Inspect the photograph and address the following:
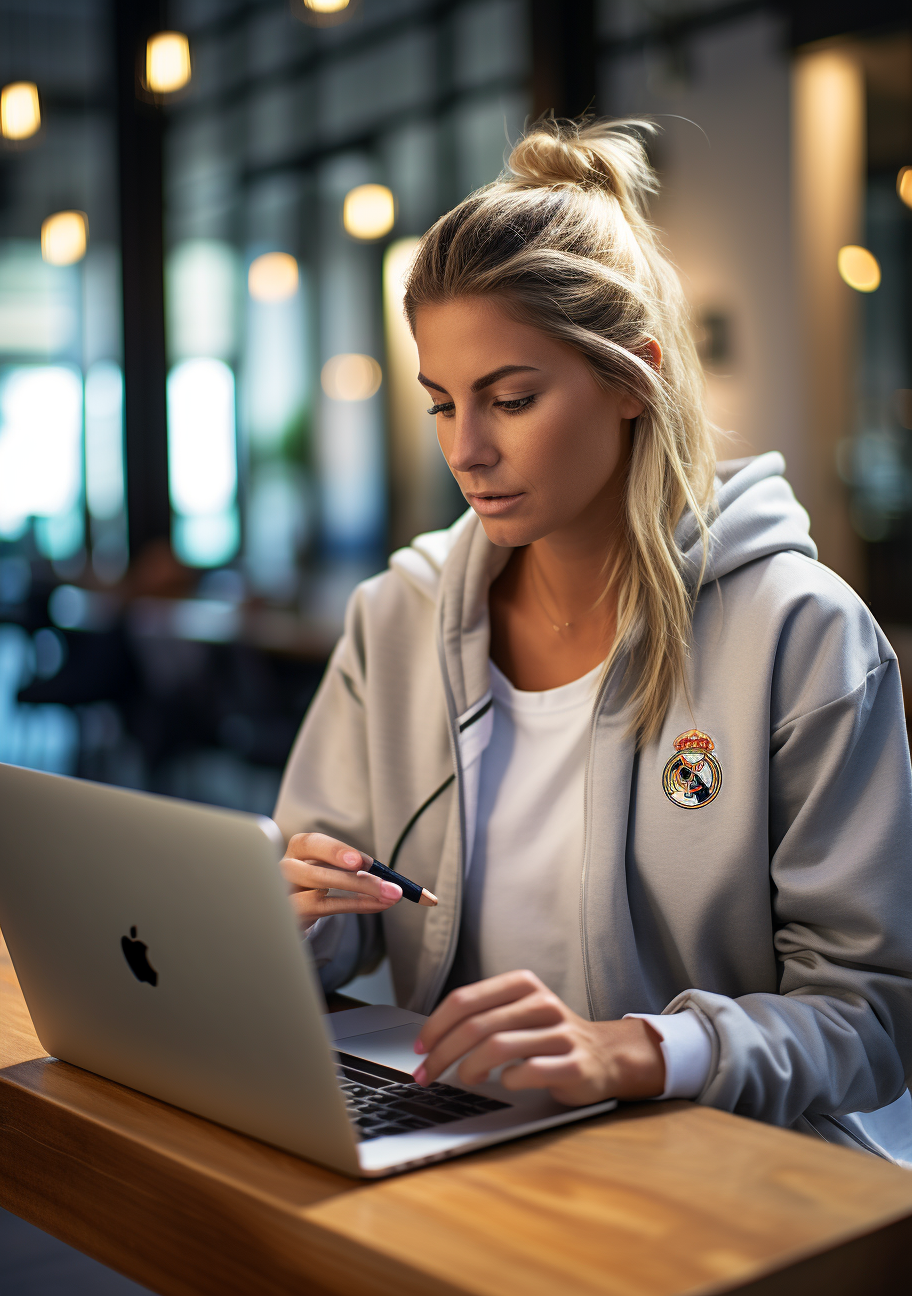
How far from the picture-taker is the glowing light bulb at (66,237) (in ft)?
23.6

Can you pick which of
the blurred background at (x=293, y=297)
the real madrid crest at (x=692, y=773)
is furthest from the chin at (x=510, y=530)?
the blurred background at (x=293, y=297)

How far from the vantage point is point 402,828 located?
1.39m

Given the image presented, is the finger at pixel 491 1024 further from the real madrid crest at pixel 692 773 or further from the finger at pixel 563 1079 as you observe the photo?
the real madrid crest at pixel 692 773

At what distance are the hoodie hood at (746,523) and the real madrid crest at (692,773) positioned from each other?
0.55 feet

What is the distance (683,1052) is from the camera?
3.06 feet

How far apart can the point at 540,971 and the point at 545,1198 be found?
0.57 m

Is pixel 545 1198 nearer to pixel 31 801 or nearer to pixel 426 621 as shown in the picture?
pixel 31 801

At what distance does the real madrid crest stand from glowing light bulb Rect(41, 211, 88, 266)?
268 inches

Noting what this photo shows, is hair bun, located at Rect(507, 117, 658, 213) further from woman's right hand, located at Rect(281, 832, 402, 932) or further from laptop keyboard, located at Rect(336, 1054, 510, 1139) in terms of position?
laptop keyboard, located at Rect(336, 1054, 510, 1139)

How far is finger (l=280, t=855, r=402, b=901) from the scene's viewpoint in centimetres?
102

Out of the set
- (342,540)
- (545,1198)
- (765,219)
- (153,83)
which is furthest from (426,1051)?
(342,540)

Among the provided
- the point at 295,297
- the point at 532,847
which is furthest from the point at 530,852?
the point at 295,297

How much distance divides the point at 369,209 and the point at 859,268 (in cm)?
266

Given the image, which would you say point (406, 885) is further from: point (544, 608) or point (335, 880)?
point (544, 608)
